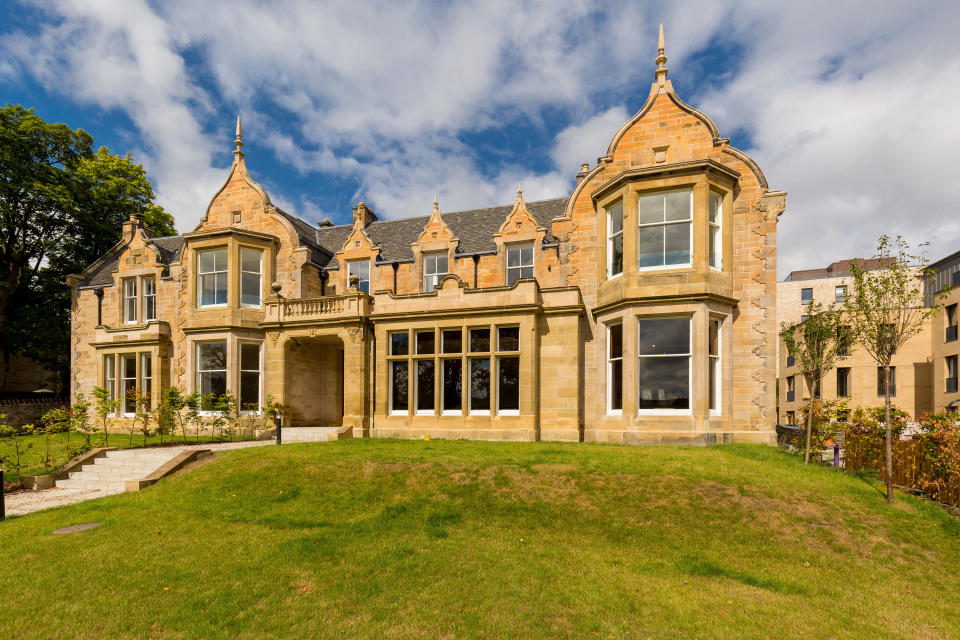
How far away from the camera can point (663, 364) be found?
16016 mm

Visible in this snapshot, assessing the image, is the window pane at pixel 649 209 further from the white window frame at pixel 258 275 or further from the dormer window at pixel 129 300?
the dormer window at pixel 129 300

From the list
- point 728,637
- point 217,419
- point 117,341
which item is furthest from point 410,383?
point 117,341

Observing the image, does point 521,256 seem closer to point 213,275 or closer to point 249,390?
point 249,390

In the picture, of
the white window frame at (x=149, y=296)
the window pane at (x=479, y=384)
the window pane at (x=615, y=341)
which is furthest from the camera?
the white window frame at (x=149, y=296)

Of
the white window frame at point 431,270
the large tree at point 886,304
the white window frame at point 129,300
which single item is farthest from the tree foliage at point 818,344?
the white window frame at point 129,300

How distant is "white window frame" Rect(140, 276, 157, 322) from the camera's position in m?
25.9

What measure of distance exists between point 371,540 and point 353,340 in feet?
39.5

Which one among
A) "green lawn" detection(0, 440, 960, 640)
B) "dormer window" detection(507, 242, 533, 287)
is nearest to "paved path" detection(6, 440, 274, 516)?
"green lawn" detection(0, 440, 960, 640)

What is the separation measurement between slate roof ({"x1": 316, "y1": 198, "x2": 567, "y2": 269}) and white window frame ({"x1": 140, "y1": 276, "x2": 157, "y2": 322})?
9547 mm

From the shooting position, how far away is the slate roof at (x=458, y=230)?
75.3ft

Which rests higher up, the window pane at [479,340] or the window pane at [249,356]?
the window pane at [479,340]

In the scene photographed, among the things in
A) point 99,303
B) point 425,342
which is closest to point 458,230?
point 425,342

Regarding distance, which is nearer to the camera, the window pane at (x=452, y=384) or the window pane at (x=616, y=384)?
the window pane at (x=616, y=384)

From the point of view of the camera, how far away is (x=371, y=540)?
8508 millimetres
